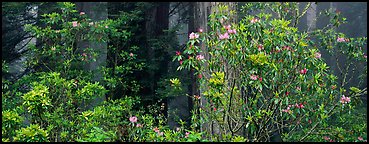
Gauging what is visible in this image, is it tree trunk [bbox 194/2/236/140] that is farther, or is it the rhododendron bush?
tree trunk [bbox 194/2/236/140]

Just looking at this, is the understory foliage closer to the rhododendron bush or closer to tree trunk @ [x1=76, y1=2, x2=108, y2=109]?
the rhododendron bush

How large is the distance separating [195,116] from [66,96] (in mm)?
1561

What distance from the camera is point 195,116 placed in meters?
4.30

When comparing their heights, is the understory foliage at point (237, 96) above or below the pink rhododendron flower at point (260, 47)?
below

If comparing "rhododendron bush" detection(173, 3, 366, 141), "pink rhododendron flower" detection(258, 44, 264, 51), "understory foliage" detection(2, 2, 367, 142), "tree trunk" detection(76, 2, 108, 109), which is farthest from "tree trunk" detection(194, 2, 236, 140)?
"tree trunk" detection(76, 2, 108, 109)

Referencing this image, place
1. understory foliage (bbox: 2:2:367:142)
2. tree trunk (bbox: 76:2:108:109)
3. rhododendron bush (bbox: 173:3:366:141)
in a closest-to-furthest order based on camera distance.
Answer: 1. understory foliage (bbox: 2:2:367:142)
2. rhododendron bush (bbox: 173:3:366:141)
3. tree trunk (bbox: 76:2:108:109)

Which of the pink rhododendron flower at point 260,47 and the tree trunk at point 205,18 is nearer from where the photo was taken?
the pink rhododendron flower at point 260,47

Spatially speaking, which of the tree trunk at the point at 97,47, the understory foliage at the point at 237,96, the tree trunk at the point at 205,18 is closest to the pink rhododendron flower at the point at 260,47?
the understory foliage at the point at 237,96

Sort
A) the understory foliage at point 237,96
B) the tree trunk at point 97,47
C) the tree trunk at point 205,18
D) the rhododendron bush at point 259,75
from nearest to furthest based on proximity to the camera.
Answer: the understory foliage at point 237,96 → the rhododendron bush at point 259,75 → the tree trunk at point 205,18 → the tree trunk at point 97,47

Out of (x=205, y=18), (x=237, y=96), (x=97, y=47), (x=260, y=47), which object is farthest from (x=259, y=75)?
(x=97, y=47)

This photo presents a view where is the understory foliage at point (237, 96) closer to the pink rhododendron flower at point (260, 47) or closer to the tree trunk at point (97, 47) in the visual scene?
the pink rhododendron flower at point (260, 47)

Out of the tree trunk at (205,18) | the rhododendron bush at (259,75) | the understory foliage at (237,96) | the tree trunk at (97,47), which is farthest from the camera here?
the tree trunk at (97,47)

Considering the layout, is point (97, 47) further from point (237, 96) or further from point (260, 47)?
point (260, 47)

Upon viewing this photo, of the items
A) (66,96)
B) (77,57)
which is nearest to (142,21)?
(77,57)
